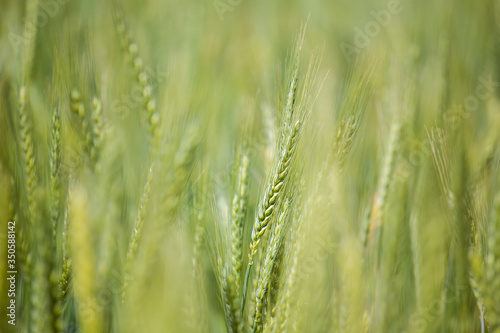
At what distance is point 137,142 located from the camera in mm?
679

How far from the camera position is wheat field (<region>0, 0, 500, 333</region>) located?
1.41 ft

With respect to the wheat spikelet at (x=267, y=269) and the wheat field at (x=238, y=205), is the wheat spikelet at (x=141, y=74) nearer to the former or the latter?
the wheat field at (x=238, y=205)

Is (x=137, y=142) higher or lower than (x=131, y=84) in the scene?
lower

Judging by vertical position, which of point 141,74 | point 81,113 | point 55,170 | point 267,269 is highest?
point 141,74

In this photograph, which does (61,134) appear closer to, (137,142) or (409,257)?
(137,142)

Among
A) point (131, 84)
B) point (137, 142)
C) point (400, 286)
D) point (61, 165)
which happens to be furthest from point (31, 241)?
point (400, 286)

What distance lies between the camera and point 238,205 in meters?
0.50

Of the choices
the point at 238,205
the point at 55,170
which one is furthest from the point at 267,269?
the point at 55,170

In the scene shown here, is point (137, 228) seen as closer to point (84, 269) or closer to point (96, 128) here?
point (84, 269)

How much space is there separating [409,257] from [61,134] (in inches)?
25.6

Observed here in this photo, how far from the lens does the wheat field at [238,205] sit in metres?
0.43

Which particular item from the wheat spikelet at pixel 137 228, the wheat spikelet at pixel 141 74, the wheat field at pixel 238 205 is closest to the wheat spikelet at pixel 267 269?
the wheat field at pixel 238 205

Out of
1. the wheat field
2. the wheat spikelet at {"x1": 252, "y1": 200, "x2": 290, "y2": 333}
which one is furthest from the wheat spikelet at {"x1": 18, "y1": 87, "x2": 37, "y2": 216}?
the wheat spikelet at {"x1": 252, "y1": 200, "x2": 290, "y2": 333}

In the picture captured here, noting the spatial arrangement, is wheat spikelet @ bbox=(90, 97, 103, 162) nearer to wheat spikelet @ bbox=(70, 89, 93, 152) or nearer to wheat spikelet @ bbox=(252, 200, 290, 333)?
wheat spikelet @ bbox=(70, 89, 93, 152)
